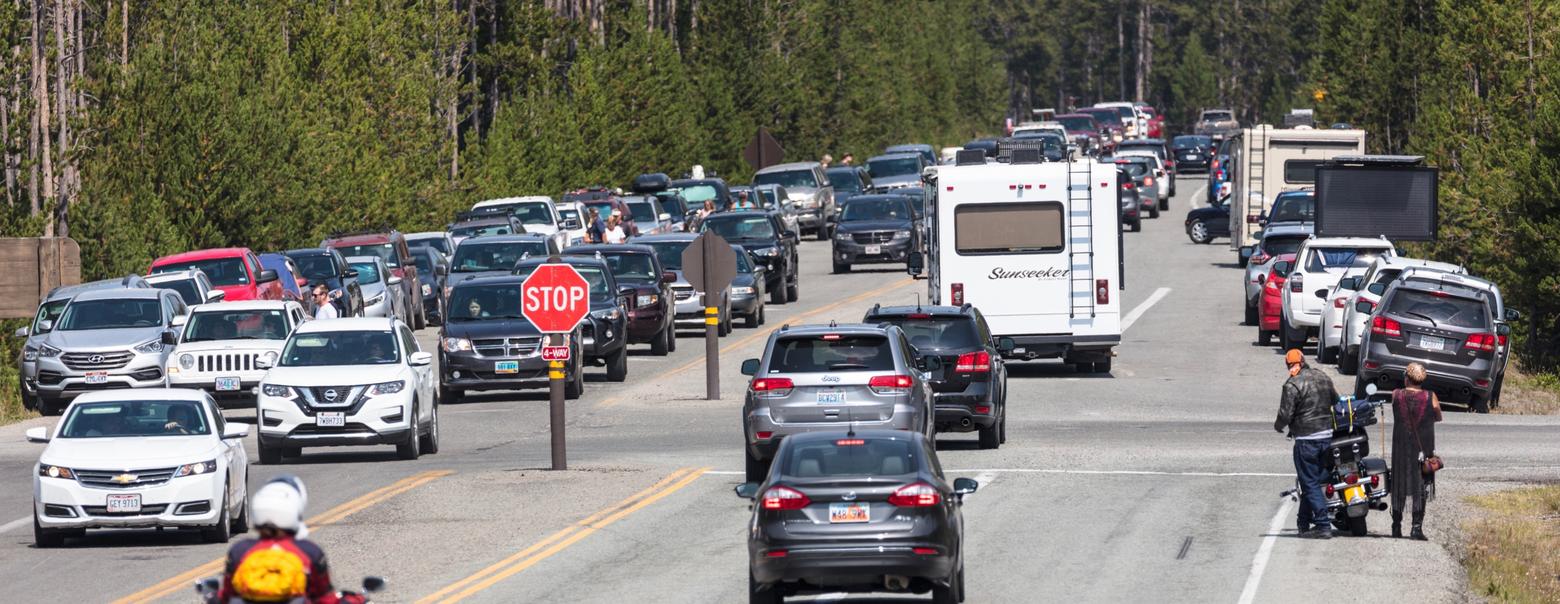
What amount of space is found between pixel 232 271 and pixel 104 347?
20.0 ft

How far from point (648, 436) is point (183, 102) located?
20060 mm

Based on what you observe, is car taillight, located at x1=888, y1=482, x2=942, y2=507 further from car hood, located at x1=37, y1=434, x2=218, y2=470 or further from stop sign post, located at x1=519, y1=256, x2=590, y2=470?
stop sign post, located at x1=519, y1=256, x2=590, y2=470

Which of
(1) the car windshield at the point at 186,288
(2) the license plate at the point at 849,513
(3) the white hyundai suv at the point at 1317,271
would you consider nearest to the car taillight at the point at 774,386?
(2) the license plate at the point at 849,513

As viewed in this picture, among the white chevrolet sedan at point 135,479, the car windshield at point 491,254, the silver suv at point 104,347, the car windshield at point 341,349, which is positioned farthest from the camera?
the car windshield at point 491,254

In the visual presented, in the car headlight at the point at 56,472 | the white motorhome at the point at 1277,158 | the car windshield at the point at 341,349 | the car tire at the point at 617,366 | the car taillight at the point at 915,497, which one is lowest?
the car tire at the point at 617,366

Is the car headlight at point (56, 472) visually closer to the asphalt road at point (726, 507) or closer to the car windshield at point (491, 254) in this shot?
the asphalt road at point (726, 507)

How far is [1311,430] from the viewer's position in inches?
790

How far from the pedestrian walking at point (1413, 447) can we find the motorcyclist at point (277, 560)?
12157mm

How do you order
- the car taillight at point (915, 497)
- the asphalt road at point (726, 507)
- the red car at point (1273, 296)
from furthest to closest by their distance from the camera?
the red car at point (1273, 296) → the asphalt road at point (726, 507) → the car taillight at point (915, 497)

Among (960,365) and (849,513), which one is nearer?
(849,513)

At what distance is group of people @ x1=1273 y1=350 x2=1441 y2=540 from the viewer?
65.7 feet

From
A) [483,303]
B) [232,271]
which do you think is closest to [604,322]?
[483,303]

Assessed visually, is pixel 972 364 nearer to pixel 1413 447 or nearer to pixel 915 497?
pixel 1413 447

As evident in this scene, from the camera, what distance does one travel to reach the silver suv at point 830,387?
22609 mm
